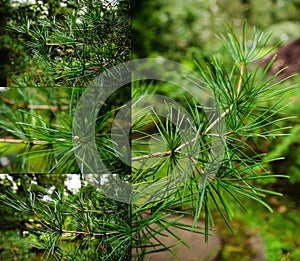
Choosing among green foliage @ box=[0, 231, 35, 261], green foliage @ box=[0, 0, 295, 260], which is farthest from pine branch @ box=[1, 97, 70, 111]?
green foliage @ box=[0, 231, 35, 261]

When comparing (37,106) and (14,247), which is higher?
(37,106)

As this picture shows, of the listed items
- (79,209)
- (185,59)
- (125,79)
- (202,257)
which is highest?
(185,59)

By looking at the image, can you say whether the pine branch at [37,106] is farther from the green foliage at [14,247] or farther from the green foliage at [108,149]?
the green foliage at [14,247]

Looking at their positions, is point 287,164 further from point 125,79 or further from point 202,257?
point 125,79

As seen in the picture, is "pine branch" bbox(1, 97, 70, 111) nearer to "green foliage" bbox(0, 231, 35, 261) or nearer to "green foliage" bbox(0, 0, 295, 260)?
"green foliage" bbox(0, 0, 295, 260)

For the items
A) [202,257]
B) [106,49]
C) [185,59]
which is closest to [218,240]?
[202,257]

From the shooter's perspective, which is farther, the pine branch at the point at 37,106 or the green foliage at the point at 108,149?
the pine branch at the point at 37,106

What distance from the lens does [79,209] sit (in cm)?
47

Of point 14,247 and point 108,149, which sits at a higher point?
point 108,149

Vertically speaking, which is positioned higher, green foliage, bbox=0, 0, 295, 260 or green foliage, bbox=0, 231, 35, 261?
green foliage, bbox=0, 0, 295, 260

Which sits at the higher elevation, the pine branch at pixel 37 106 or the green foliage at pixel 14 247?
the pine branch at pixel 37 106

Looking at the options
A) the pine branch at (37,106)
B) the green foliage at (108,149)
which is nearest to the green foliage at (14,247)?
the green foliage at (108,149)

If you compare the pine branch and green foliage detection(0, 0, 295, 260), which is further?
the pine branch

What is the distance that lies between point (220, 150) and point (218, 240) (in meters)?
0.51
